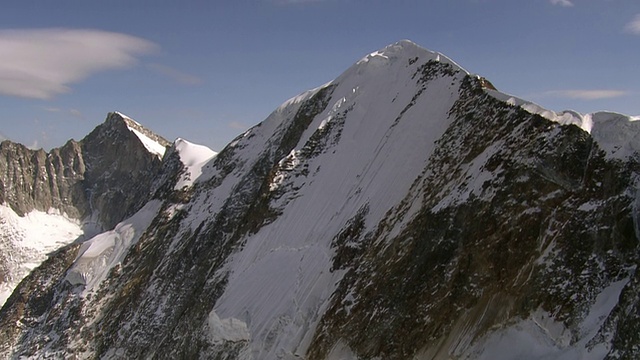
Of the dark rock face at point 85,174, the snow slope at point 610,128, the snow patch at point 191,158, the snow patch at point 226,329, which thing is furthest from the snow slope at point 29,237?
the snow slope at point 610,128

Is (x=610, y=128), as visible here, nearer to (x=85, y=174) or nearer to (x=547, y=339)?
(x=547, y=339)

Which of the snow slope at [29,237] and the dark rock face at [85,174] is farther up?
the dark rock face at [85,174]

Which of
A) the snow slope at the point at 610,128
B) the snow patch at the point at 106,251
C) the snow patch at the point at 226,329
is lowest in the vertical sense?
the snow patch at the point at 226,329

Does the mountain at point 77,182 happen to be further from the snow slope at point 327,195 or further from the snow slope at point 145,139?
the snow slope at point 327,195

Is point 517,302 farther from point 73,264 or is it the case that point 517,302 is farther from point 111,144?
point 111,144

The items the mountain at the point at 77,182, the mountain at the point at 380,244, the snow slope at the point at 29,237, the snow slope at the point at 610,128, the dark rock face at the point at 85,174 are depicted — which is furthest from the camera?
the dark rock face at the point at 85,174

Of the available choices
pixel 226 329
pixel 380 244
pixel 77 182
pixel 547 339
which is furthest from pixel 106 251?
pixel 77 182

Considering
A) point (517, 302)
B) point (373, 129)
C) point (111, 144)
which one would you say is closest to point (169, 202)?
point (373, 129)

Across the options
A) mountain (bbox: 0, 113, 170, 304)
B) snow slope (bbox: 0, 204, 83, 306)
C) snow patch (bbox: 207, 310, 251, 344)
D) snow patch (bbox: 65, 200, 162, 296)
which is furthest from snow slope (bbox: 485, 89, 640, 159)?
snow slope (bbox: 0, 204, 83, 306)

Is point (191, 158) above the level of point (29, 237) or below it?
above
